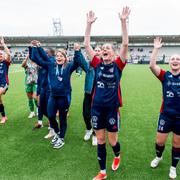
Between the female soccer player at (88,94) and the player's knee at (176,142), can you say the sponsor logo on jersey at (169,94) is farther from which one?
the female soccer player at (88,94)

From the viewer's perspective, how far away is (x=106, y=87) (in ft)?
13.9

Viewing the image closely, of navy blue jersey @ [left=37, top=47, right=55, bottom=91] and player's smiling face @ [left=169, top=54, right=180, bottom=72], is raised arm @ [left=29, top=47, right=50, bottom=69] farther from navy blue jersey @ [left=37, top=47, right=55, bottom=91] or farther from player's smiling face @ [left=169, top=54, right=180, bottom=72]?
player's smiling face @ [left=169, top=54, right=180, bottom=72]

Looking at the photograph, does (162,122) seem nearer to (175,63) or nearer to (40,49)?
(175,63)

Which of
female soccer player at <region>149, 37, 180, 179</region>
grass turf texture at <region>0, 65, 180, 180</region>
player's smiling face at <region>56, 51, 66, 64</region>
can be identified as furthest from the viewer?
player's smiling face at <region>56, 51, 66, 64</region>

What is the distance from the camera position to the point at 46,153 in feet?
18.2

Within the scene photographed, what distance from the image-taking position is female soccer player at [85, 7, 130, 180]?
418 centimetres

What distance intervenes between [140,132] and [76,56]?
280 centimetres

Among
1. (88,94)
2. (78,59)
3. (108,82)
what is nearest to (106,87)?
(108,82)

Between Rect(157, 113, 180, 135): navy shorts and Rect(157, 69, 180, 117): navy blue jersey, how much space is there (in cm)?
8

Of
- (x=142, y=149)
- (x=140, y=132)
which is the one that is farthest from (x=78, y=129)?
(x=142, y=149)

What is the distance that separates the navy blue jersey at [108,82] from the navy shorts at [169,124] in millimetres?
850
